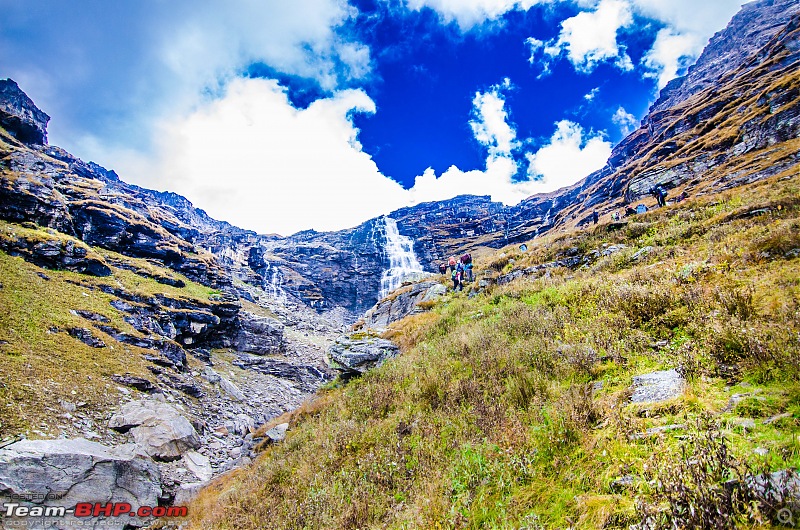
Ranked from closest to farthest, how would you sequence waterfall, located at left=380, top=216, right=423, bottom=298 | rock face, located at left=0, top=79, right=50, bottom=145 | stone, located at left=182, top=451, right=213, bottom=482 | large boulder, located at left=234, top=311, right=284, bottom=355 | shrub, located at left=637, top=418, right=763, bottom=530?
shrub, located at left=637, top=418, right=763, bottom=530
stone, located at left=182, top=451, right=213, bottom=482
large boulder, located at left=234, top=311, right=284, bottom=355
rock face, located at left=0, top=79, right=50, bottom=145
waterfall, located at left=380, top=216, right=423, bottom=298

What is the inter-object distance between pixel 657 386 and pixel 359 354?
431 inches

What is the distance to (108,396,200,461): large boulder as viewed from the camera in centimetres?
1950

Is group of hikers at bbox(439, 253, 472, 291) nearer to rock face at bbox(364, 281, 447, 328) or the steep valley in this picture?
the steep valley

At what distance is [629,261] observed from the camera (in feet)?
39.0

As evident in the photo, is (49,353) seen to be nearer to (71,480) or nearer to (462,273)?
(71,480)

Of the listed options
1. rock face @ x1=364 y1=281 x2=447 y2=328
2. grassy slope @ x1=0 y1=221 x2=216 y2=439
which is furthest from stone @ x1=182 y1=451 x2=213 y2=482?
rock face @ x1=364 y1=281 x2=447 y2=328

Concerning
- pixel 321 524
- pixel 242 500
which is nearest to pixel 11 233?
pixel 242 500

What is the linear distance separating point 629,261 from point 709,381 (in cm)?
904

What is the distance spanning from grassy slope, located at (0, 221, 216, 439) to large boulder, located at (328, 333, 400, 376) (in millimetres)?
16199

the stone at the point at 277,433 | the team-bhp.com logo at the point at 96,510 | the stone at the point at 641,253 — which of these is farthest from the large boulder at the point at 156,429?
the stone at the point at 641,253

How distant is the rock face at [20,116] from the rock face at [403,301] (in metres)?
159

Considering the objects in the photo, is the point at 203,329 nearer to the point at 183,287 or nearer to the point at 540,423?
the point at 183,287

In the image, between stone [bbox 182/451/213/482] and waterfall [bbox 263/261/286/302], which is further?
Result: waterfall [bbox 263/261/286/302]

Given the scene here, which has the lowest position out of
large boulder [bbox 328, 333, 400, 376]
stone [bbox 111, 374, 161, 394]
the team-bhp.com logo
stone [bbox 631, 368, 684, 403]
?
the team-bhp.com logo
